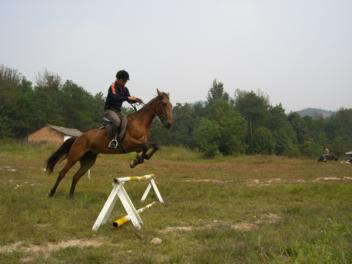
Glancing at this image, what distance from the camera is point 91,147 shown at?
24.5 feet

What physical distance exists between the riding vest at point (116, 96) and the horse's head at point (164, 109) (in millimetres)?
925

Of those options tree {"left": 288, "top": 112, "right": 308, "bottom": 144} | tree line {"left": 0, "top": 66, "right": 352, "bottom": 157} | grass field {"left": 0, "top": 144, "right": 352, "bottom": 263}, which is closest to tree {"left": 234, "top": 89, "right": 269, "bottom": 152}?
tree line {"left": 0, "top": 66, "right": 352, "bottom": 157}

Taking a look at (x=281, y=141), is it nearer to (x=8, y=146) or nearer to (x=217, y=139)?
(x=217, y=139)

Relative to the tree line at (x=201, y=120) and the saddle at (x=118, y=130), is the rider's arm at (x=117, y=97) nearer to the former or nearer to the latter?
the saddle at (x=118, y=130)

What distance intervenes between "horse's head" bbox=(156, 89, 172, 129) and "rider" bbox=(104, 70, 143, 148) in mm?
546

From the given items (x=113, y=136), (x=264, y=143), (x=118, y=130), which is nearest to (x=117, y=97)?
(x=118, y=130)

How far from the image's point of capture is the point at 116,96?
7.11 metres

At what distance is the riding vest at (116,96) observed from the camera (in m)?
7.11

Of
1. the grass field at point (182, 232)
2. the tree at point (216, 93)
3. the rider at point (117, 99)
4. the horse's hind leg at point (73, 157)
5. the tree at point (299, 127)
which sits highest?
the tree at point (216, 93)

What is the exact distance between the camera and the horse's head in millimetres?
6886

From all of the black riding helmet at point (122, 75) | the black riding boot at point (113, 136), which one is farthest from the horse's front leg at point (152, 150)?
the black riding helmet at point (122, 75)

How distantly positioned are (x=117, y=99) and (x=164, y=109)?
1309 millimetres

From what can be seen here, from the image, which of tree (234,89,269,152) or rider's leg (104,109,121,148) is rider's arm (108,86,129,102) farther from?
tree (234,89,269,152)

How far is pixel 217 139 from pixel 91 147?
37063 millimetres
